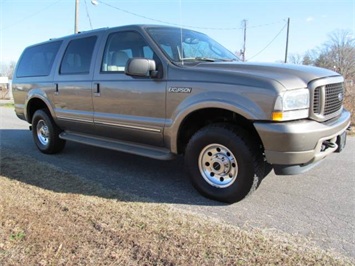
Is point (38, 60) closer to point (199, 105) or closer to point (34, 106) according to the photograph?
point (34, 106)

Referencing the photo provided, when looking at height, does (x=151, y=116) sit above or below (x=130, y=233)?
above

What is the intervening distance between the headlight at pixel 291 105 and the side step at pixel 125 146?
1.48 meters

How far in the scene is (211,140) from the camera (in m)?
3.71

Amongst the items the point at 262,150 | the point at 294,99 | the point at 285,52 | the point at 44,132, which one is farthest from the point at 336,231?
the point at 285,52

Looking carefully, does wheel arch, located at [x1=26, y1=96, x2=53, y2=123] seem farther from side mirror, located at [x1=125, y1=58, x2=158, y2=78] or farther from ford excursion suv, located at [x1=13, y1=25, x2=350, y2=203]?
side mirror, located at [x1=125, y1=58, x2=158, y2=78]

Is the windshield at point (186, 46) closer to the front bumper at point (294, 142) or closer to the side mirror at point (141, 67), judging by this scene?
the side mirror at point (141, 67)

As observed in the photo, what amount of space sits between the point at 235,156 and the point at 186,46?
1723mm

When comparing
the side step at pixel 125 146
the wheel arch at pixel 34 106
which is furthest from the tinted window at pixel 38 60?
the side step at pixel 125 146

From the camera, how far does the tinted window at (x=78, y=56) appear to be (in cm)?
509

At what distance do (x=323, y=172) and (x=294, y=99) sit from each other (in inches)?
81.1

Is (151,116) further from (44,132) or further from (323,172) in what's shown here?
(44,132)

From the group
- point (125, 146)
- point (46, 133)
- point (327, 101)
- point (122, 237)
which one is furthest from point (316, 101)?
point (46, 133)

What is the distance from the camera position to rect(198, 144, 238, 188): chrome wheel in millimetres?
3676

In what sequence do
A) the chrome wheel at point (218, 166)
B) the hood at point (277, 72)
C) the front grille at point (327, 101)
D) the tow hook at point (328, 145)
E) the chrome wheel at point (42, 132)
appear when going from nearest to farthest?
the hood at point (277, 72), the front grille at point (327, 101), the tow hook at point (328, 145), the chrome wheel at point (218, 166), the chrome wheel at point (42, 132)
